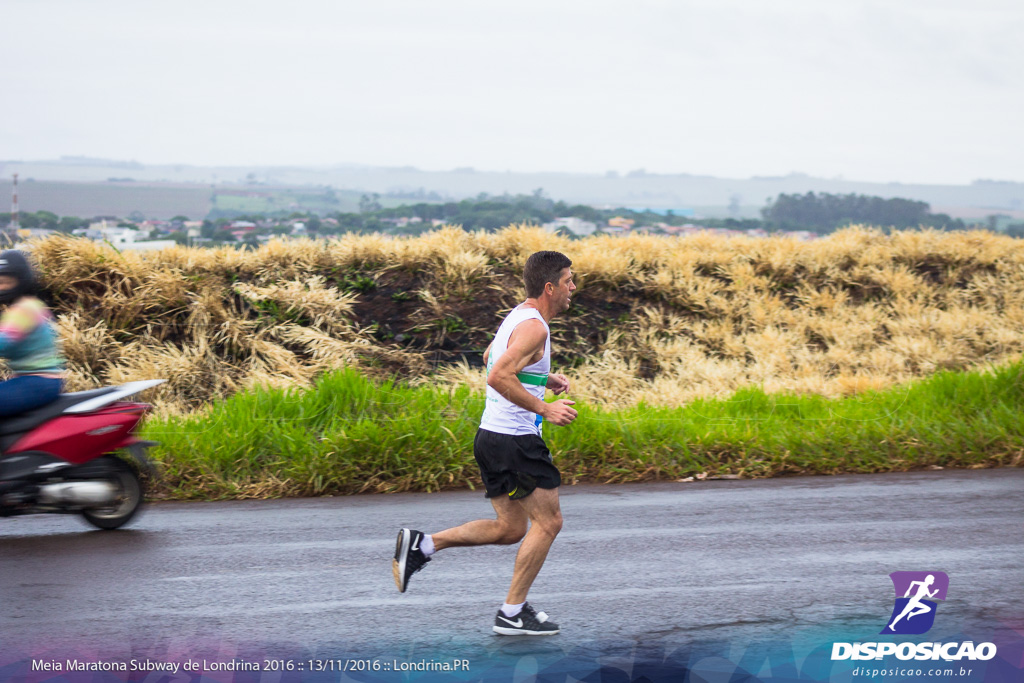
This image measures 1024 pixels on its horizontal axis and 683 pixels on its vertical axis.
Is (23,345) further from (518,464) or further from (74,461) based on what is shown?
(518,464)

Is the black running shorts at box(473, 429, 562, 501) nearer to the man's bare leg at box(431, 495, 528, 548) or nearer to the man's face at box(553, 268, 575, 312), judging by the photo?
the man's bare leg at box(431, 495, 528, 548)

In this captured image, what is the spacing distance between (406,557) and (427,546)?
4.6 inches

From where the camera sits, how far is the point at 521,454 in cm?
445

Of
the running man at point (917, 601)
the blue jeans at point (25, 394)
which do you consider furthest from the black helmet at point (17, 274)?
the running man at point (917, 601)

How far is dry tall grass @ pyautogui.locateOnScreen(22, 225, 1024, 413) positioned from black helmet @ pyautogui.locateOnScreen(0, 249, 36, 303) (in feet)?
13.0

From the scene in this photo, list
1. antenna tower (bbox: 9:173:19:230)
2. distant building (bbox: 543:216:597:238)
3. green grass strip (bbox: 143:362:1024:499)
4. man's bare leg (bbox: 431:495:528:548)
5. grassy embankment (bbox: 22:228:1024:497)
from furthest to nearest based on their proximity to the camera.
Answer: distant building (bbox: 543:216:597:238)
antenna tower (bbox: 9:173:19:230)
grassy embankment (bbox: 22:228:1024:497)
green grass strip (bbox: 143:362:1024:499)
man's bare leg (bbox: 431:495:528:548)

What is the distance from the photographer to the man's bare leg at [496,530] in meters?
4.60

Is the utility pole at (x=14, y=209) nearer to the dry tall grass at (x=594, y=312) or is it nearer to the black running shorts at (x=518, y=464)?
the dry tall grass at (x=594, y=312)

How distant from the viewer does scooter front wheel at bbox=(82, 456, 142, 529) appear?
6312mm

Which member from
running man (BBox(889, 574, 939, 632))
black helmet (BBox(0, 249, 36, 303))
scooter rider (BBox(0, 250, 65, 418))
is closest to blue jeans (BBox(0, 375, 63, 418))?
scooter rider (BBox(0, 250, 65, 418))

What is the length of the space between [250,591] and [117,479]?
177cm

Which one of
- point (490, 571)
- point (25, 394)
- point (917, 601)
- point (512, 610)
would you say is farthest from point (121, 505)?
point (917, 601)

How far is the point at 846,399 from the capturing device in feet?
33.7

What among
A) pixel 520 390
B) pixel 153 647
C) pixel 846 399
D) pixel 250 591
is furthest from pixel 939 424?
pixel 153 647
